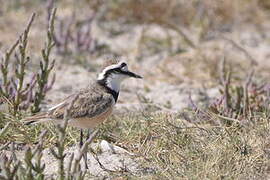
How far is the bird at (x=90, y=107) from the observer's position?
4.59 metres

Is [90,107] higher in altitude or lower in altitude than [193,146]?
higher

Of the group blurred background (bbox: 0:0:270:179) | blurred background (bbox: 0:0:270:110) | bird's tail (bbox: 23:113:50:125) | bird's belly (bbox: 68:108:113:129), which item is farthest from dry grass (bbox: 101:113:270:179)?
blurred background (bbox: 0:0:270:110)

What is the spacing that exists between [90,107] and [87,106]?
3cm

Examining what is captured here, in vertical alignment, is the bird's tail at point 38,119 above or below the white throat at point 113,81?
below

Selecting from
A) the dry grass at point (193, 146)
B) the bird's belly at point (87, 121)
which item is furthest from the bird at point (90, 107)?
the dry grass at point (193, 146)

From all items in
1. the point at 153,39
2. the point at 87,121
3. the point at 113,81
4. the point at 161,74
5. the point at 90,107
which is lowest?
the point at 161,74

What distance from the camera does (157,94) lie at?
698 cm

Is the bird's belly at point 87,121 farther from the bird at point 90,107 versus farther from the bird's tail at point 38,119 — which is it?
the bird's tail at point 38,119

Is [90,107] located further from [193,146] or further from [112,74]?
[193,146]

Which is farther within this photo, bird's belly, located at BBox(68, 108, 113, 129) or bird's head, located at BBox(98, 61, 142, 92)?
bird's head, located at BBox(98, 61, 142, 92)

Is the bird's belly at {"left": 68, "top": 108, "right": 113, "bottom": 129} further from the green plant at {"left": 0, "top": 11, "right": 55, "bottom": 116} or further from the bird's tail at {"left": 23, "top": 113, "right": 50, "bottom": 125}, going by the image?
the green plant at {"left": 0, "top": 11, "right": 55, "bottom": 116}

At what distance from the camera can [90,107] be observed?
462cm

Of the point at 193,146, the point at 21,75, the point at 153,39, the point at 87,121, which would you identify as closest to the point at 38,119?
the point at 87,121

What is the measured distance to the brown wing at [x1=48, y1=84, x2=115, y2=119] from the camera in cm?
458
